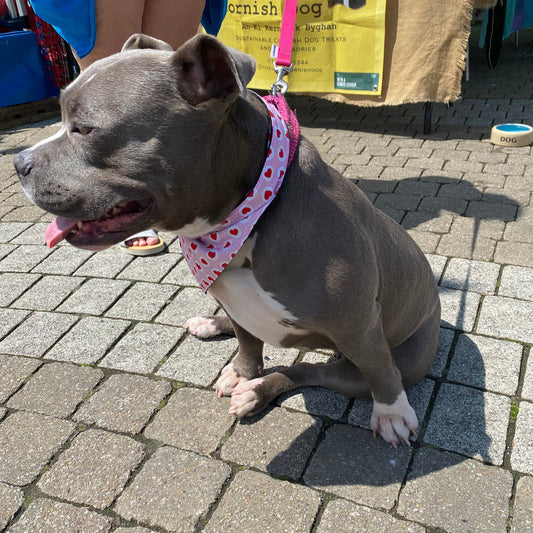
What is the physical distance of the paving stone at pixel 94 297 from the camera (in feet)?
12.2

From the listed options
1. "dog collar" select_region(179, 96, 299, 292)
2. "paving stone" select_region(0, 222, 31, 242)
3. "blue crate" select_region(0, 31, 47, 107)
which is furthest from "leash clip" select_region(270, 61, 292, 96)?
"blue crate" select_region(0, 31, 47, 107)

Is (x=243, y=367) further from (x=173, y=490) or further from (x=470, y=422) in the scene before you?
(x=470, y=422)

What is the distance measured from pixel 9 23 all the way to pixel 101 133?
7408 mm

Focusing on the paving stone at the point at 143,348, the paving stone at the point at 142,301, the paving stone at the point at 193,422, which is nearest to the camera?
the paving stone at the point at 193,422

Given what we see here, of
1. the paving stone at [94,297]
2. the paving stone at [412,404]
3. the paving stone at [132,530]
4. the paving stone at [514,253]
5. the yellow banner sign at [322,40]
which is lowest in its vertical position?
the paving stone at [94,297]

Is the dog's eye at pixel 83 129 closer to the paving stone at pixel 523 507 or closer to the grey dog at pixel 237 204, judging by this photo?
the grey dog at pixel 237 204

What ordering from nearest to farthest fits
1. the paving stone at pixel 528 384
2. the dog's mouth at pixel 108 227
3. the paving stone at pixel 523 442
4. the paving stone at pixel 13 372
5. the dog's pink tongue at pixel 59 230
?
1. the dog's mouth at pixel 108 227
2. the dog's pink tongue at pixel 59 230
3. the paving stone at pixel 523 442
4. the paving stone at pixel 528 384
5. the paving stone at pixel 13 372

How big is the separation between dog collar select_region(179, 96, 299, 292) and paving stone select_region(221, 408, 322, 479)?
31.8 inches

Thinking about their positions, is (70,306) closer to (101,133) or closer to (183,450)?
(183,450)

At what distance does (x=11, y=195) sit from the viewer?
18.7 feet

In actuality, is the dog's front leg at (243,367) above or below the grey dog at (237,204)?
below

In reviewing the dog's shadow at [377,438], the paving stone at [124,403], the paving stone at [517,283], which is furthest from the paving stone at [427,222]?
the paving stone at [124,403]

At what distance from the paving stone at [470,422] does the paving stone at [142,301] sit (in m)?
1.82

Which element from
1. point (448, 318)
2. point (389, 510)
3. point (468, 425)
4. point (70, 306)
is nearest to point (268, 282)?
point (389, 510)
